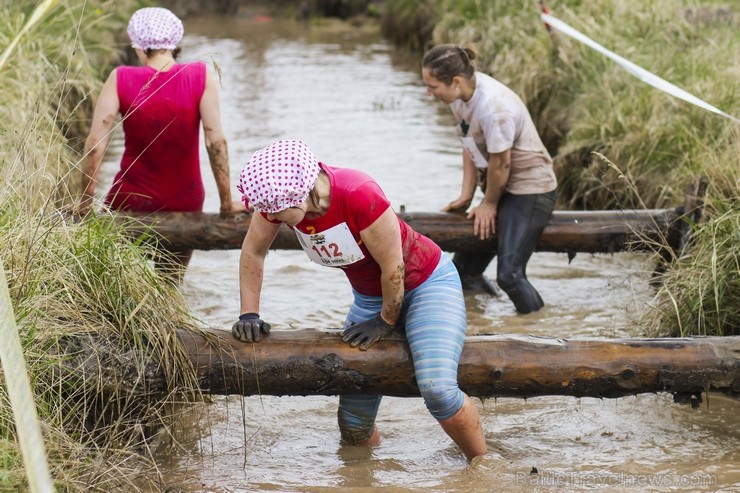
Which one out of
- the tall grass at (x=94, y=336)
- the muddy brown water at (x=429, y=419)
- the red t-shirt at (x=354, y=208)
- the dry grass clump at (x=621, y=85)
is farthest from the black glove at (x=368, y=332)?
the dry grass clump at (x=621, y=85)

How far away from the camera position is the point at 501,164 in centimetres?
656

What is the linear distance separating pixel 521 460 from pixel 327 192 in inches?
61.8

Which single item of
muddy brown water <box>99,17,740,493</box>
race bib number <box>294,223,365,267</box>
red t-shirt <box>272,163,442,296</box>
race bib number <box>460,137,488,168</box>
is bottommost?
muddy brown water <box>99,17,740,493</box>

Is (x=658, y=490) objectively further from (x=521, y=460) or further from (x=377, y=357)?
(x=377, y=357)

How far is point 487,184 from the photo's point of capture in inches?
264

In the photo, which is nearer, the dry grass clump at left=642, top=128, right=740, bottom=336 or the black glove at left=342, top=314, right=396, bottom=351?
the black glove at left=342, top=314, right=396, bottom=351

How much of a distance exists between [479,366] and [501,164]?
7.25ft

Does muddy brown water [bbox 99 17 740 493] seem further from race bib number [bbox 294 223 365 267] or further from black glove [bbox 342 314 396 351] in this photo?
race bib number [bbox 294 223 365 267]

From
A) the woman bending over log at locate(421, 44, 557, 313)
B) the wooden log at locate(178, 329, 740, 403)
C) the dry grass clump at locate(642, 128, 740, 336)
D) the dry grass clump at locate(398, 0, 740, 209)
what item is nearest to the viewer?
the wooden log at locate(178, 329, 740, 403)

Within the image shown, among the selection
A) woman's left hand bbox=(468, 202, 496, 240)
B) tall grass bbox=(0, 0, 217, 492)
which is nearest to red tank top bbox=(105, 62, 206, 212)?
tall grass bbox=(0, 0, 217, 492)

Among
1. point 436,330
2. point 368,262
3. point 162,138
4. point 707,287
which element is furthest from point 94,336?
point 707,287

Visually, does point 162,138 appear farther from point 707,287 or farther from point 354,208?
point 707,287

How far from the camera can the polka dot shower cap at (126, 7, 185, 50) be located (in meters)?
6.11

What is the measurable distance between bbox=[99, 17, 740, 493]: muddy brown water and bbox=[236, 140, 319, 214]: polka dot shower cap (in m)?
0.87
